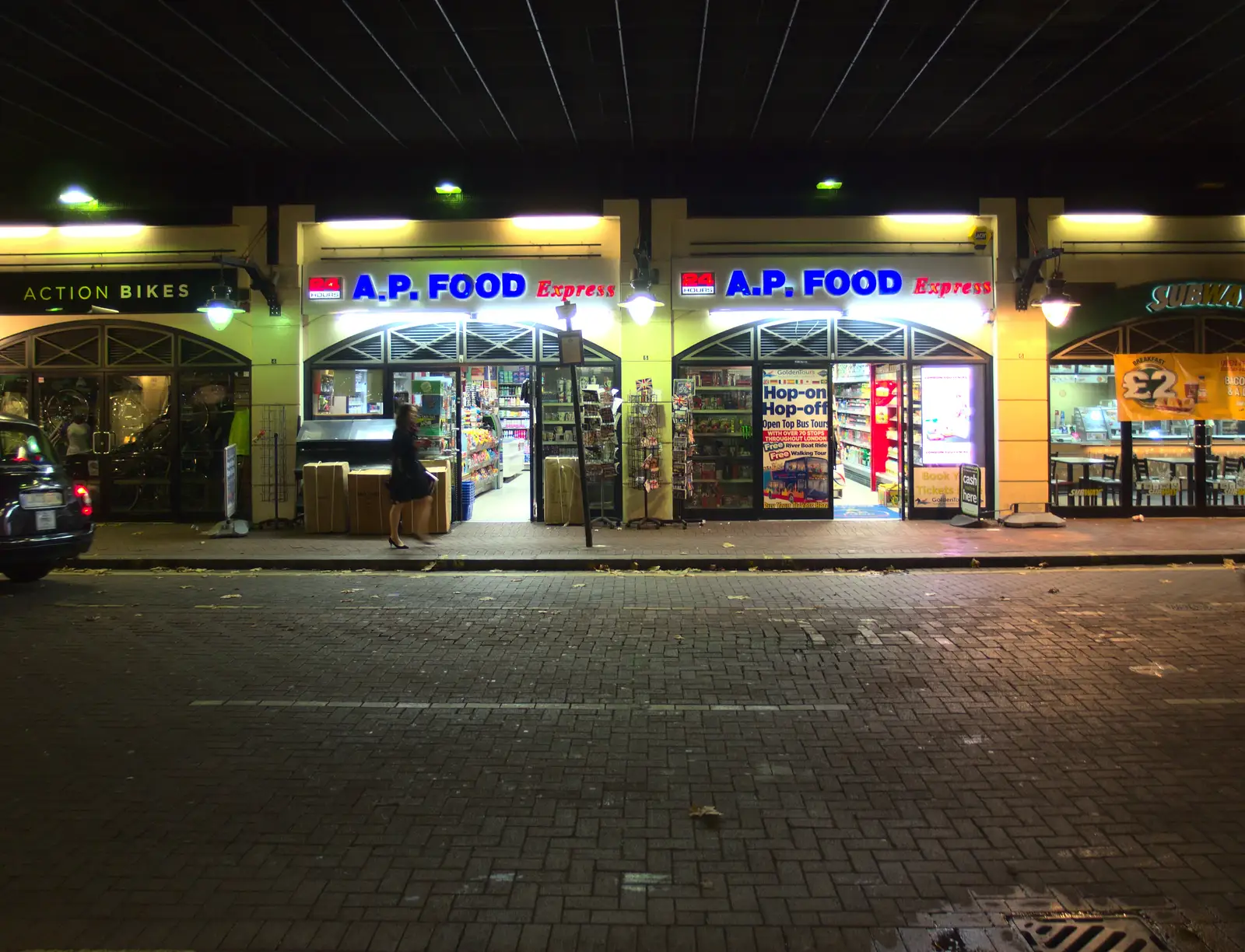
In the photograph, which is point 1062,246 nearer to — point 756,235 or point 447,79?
point 756,235

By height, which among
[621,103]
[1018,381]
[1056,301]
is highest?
[621,103]

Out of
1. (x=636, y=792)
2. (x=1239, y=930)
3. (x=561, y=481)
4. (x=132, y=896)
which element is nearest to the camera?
(x=1239, y=930)

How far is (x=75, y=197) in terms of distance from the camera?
46.3 ft

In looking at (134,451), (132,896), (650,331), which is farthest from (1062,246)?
Result: (134,451)

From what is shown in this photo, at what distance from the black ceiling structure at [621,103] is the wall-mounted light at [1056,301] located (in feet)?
6.04

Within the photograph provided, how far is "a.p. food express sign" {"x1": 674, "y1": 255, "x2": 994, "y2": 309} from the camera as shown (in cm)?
1389

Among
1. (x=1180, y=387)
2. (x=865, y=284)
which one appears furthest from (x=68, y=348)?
(x=1180, y=387)

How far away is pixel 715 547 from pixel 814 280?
201 inches

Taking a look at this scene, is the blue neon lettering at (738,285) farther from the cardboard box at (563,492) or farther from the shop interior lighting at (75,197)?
the shop interior lighting at (75,197)

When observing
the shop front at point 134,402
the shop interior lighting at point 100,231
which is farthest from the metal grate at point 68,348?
the shop interior lighting at point 100,231

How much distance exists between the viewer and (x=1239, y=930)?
9.66 ft

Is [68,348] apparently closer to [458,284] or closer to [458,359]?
[458,359]

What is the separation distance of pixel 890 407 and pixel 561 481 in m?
6.68

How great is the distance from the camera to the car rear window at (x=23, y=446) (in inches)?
352
